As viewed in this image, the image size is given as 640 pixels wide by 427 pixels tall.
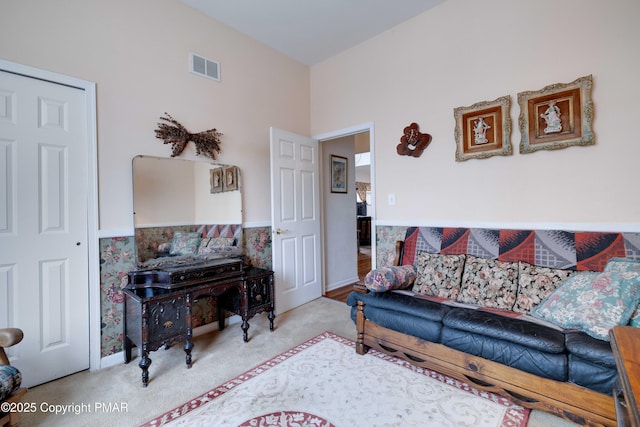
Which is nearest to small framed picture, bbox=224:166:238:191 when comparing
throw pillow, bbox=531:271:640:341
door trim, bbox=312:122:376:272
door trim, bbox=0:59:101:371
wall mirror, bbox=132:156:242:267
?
wall mirror, bbox=132:156:242:267

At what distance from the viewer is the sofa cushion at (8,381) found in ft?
4.30

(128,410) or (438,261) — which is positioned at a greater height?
(438,261)

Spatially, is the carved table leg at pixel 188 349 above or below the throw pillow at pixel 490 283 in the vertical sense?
below

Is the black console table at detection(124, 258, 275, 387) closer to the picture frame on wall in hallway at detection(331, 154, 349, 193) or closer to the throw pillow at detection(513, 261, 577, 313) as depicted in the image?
the picture frame on wall in hallway at detection(331, 154, 349, 193)

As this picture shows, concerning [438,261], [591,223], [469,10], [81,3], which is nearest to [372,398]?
[438,261]

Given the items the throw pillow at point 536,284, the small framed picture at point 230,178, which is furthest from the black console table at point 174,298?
the throw pillow at point 536,284

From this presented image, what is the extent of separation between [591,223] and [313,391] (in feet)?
7.35

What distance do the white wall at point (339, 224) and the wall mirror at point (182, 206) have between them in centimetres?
145

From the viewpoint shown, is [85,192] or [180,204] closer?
[85,192]

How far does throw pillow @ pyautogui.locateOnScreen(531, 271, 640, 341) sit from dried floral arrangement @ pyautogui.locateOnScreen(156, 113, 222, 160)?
2903 mm

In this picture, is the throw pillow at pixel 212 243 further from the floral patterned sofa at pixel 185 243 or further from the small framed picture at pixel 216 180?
the small framed picture at pixel 216 180

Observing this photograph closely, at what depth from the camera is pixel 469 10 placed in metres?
2.57

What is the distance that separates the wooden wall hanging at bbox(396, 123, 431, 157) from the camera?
2836mm

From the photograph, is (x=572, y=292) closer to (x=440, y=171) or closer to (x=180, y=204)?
(x=440, y=171)
